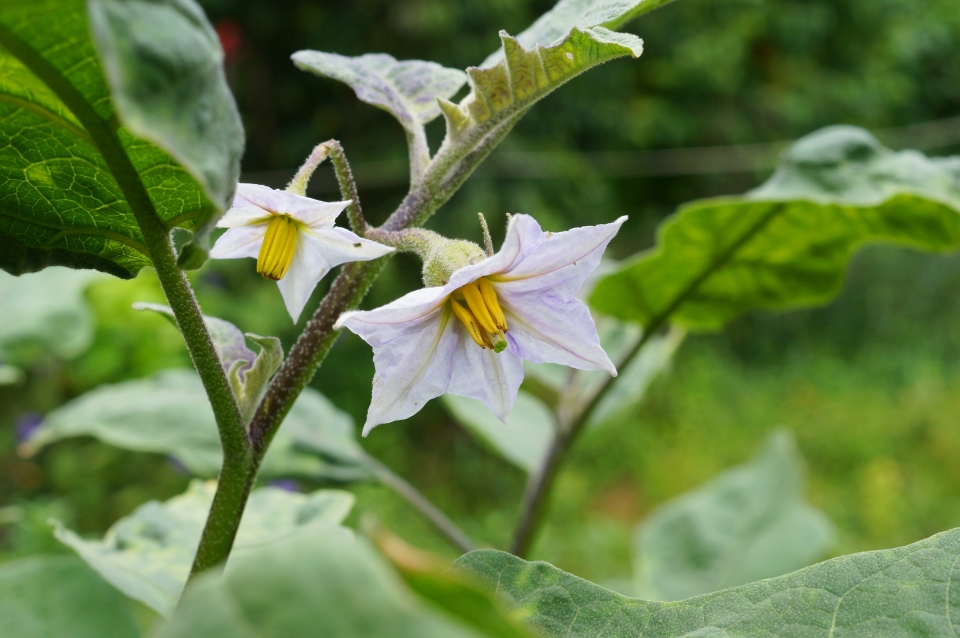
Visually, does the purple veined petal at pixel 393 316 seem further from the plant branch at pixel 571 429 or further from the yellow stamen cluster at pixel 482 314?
the plant branch at pixel 571 429

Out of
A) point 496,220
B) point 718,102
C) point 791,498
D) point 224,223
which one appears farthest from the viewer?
point 718,102

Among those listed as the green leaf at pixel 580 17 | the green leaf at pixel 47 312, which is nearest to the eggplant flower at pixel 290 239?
the green leaf at pixel 580 17

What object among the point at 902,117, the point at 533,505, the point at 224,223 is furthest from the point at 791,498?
the point at 902,117

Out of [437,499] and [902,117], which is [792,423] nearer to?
[437,499]

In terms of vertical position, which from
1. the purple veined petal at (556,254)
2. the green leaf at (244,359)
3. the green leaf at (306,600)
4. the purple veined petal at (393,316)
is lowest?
the green leaf at (306,600)

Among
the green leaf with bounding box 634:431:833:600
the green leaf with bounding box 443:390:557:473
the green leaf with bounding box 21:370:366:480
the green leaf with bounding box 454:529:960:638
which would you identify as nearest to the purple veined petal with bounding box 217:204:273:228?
the green leaf with bounding box 454:529:960:638

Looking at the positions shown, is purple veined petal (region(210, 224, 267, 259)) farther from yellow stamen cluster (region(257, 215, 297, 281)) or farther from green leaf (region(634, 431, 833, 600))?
green leaf (region(634, 431, 833, 600))

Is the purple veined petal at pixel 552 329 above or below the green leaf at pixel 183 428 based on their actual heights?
A: above
